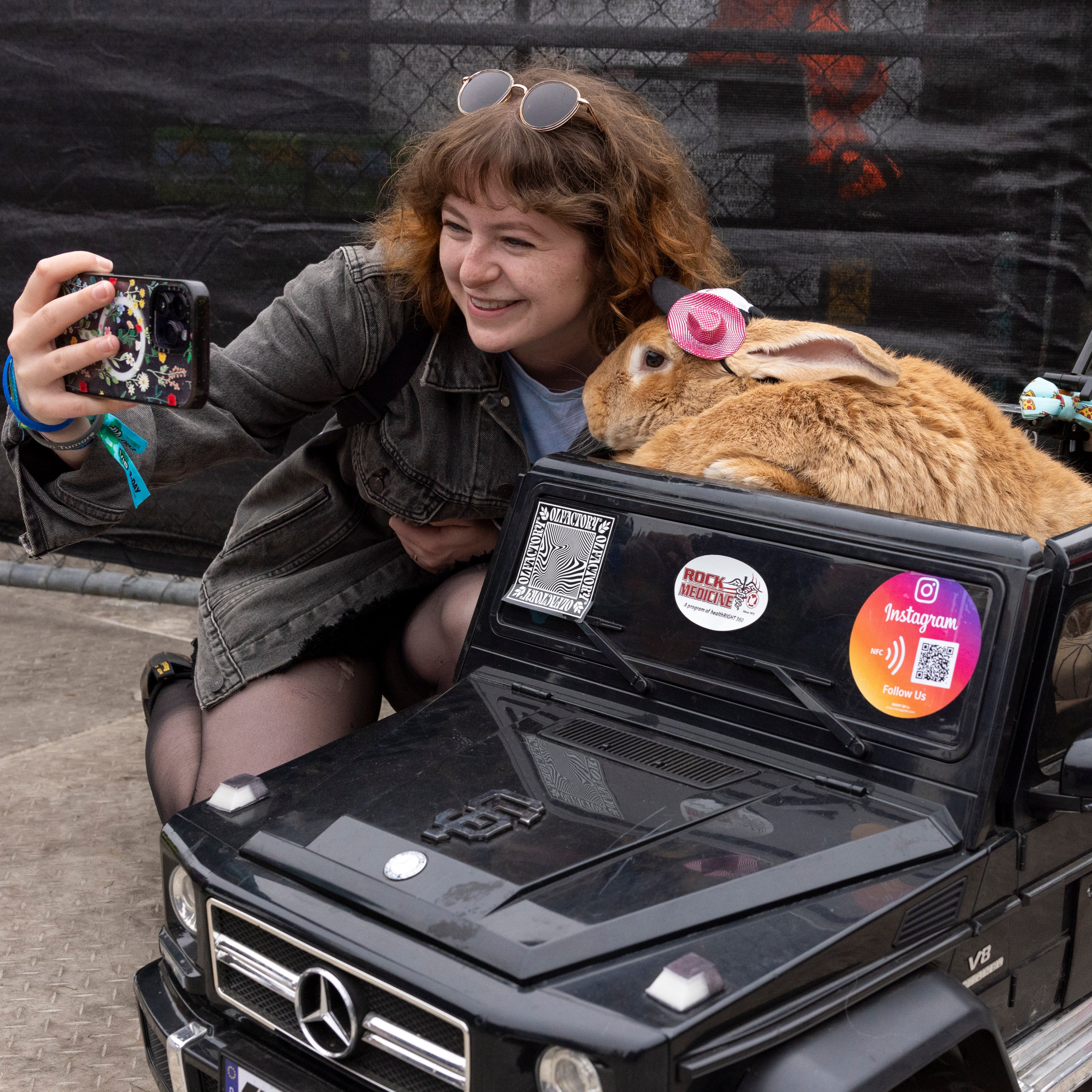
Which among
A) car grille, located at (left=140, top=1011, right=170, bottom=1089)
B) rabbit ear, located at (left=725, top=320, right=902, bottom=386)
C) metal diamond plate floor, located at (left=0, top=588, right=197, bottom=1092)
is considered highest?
rabbit ear, located at (left=725, top=320, right=902, bottom=386)

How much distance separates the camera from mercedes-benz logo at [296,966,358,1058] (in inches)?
65.6

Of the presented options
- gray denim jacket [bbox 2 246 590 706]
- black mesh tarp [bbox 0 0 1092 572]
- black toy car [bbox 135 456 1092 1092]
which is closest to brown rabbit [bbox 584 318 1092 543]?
black toy car [bbox 135 456 1092 1092]

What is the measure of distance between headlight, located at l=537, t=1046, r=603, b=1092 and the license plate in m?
0.47

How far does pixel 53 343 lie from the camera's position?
7.26ft

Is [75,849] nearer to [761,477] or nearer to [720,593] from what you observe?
[720,593]

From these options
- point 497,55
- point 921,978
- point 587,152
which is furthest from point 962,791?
point 497,55

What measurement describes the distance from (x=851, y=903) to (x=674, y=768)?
0.39 metres

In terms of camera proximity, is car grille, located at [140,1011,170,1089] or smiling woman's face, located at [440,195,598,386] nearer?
car grille, located at [140,1011,170,1089]

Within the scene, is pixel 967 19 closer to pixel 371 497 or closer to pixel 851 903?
pixel 371 497

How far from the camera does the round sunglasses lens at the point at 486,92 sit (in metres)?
2.68

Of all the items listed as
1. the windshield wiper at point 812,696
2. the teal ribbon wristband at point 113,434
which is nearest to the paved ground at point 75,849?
the teal ribbon wristband at point 113,434

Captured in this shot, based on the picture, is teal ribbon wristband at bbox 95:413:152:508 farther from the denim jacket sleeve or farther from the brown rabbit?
Answer: the brown rabbit

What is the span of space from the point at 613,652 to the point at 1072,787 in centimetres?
78

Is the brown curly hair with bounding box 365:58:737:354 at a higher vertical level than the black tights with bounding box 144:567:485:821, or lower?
higher
